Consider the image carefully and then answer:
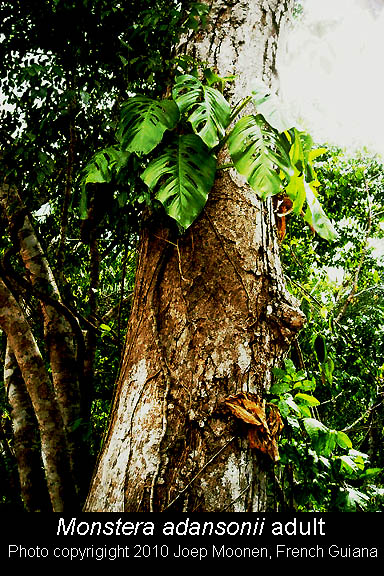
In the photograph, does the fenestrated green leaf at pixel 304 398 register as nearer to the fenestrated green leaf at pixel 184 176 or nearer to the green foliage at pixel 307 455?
the green foliage at pixel 307 455

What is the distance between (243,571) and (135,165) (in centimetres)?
130

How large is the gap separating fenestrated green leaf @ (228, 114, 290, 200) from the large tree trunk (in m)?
0.19

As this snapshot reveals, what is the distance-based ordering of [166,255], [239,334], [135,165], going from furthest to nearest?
[135,165] < [166,255] < [239,334]

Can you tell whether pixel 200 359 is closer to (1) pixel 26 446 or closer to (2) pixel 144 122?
(2) pixel 144 122

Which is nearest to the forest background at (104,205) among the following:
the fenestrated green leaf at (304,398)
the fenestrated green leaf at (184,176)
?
the fenestrated green leaf at (304,398)

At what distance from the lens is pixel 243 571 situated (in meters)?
1.12

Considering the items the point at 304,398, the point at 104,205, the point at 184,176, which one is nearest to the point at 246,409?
the point at 304,398

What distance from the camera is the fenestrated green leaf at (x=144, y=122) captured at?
4.39 feet

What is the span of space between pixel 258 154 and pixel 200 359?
64 cm

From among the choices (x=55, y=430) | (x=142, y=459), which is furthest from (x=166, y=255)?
(x=55, y=430)

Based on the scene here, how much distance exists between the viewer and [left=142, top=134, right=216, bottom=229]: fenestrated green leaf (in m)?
1.32

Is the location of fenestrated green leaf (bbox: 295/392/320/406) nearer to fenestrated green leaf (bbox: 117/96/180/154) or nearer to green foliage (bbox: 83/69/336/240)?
green foliage (bbox: 83/69/336/240)

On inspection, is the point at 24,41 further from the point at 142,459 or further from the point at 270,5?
the point at 142,459

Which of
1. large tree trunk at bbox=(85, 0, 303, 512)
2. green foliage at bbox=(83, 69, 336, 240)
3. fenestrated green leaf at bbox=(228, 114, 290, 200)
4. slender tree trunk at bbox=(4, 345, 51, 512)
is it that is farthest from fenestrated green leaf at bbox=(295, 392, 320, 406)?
slender tree trunk at bbox=(4, 345, 51, 512)
